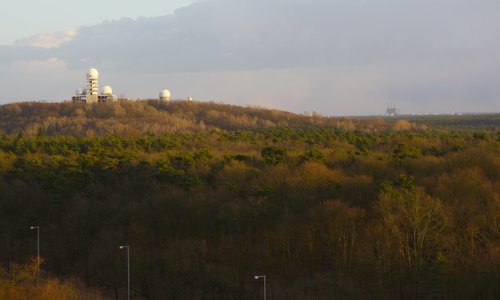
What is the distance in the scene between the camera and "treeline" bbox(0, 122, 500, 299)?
33.8m

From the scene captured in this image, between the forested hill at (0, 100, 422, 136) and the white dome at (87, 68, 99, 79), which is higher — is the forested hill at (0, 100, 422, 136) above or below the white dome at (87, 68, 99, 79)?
below

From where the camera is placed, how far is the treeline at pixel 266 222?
3381 cm

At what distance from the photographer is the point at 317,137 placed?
83750mm

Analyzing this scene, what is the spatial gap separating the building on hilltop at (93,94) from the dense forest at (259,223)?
66494 mm

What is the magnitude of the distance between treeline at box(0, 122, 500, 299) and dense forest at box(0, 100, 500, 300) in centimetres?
10

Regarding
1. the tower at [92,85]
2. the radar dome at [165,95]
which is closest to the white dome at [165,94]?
the radar dome at [165,95]

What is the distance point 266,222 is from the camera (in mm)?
40812

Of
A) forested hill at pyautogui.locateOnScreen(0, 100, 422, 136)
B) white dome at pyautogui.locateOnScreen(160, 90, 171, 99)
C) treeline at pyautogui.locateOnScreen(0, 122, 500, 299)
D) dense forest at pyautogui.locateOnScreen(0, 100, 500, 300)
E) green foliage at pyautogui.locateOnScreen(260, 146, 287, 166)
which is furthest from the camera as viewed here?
white dome at pyautogui.locateOnScreen(160, 90, 171, 99)

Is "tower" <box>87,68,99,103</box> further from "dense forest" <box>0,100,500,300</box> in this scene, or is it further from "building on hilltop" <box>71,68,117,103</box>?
"dense forest" <box>0,100,500,300</box>

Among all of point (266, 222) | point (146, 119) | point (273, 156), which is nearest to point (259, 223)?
point (266, 222)

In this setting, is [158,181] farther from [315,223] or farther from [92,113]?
[92,113]

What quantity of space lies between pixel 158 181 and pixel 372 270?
74.1ft

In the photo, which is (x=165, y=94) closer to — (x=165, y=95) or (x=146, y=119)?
(x=165, y=95)

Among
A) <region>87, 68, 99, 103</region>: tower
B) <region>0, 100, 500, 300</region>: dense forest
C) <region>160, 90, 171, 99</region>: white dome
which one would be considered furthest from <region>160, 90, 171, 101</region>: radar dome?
<region>0, 100, 500, 300</region>: dense forest
